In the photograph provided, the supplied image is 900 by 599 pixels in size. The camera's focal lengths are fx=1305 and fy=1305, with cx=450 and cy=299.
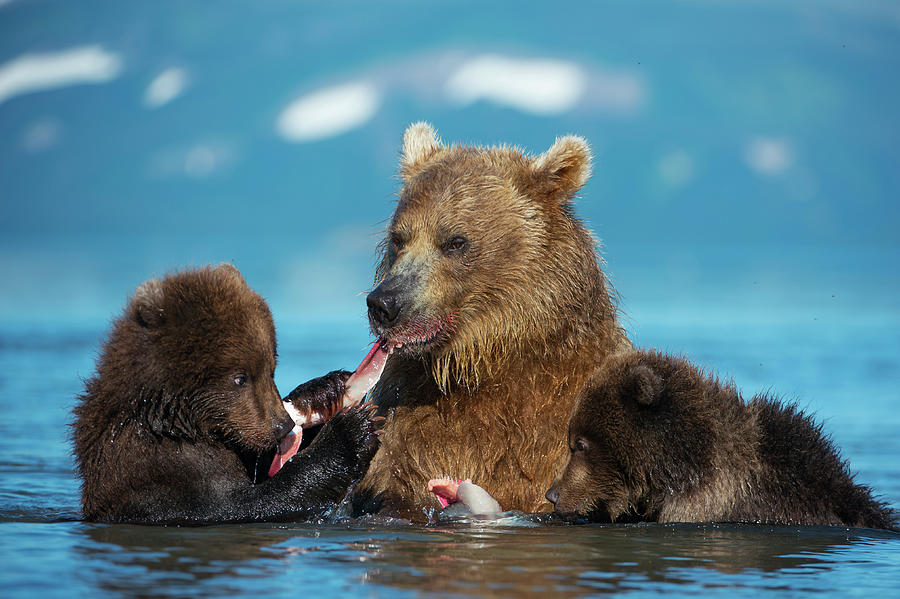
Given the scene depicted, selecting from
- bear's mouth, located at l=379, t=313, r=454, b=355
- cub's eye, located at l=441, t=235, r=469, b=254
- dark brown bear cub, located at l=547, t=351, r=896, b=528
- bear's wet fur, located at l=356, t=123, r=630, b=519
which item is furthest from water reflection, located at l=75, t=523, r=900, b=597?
cub's eye, located at l=441, t=235, r=469, b=254

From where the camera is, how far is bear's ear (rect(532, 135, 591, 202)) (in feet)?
29.9

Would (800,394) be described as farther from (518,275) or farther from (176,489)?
(176,489)

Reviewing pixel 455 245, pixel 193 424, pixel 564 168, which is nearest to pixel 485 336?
pixel 455 245

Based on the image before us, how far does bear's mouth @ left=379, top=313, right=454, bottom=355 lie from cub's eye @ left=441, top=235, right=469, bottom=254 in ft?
1.43

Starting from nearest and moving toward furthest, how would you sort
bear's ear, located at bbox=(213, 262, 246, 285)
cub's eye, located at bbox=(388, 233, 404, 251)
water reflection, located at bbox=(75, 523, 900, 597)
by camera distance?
water reflection, located at bbox=(75, 523, 900, 597), bear's ear, located at bbox=(213, 262, 246, 285), cub's eye, located at bbox=(388, 233, 404, 251)

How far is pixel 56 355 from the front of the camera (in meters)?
21.8

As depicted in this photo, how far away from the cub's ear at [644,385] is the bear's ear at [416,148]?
2298 millimetres

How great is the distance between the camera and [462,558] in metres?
7.14

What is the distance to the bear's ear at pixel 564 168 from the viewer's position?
29.9 feet

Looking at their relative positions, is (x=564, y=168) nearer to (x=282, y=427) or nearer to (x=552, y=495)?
(x=552, y=495)

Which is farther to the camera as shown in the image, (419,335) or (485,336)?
(485,336)

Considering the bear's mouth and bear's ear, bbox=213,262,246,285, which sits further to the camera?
the bear's mouth

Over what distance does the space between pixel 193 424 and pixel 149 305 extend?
31.3 inches

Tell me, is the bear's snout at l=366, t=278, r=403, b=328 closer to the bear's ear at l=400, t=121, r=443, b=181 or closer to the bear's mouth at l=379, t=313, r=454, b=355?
the bear's mouth at l=379, t=313, r=454, b=355
